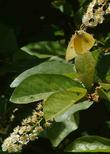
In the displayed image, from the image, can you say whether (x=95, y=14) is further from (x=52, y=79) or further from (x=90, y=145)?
(x=90, y=145)

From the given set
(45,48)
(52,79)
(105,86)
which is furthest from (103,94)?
(45,48)

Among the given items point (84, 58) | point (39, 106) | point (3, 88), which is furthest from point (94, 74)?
point (3, 88)

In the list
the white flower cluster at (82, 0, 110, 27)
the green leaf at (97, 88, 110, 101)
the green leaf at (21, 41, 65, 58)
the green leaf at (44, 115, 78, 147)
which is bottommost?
the green leaf at (44, 115, 78, 147)

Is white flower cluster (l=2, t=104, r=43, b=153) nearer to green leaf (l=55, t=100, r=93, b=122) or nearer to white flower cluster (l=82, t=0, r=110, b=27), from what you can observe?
green leaf (l=55, t=100, r=93, b=122)

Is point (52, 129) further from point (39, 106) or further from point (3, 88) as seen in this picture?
point (3, 88)

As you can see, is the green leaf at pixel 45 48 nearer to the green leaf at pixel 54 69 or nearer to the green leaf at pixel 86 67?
the green leaf at pixel 54 69

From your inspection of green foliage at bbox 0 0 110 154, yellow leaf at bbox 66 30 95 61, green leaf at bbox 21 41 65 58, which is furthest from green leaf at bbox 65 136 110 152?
green leaf at bbox 21 41 65 58
